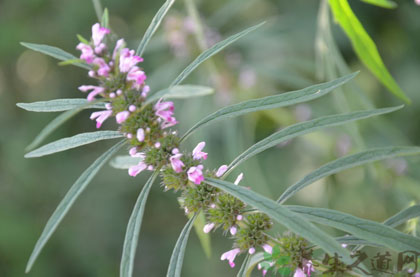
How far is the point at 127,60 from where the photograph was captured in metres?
0.93

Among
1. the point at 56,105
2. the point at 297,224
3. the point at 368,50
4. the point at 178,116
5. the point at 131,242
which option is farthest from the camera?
the point at 178,116

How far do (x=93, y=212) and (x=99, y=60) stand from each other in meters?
3.01

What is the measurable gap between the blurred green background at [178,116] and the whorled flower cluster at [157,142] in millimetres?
1473

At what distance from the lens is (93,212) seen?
377cm

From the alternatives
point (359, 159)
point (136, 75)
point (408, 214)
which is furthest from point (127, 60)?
point (408, 214)

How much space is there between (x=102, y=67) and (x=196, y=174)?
0.27m

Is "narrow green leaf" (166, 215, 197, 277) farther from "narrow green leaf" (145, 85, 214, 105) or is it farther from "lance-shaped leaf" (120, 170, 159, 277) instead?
"narrow green leaf" (145, 85, 214, 105)

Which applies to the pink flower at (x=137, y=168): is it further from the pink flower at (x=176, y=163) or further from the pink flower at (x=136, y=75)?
the pink flower at (x=136, y=75)

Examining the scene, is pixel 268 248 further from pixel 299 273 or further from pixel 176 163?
pixel 176 163

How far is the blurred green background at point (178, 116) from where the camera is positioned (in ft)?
9.40

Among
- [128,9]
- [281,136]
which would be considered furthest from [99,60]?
[128,9]

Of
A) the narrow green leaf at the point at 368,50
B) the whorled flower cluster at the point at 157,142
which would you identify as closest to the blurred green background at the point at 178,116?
the narrow green leaf at the point at 368,50

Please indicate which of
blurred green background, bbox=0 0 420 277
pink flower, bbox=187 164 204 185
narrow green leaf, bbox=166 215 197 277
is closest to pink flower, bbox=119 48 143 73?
pink flower, bbox=187 164 204 185

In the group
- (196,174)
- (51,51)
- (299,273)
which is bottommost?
(299,273)
